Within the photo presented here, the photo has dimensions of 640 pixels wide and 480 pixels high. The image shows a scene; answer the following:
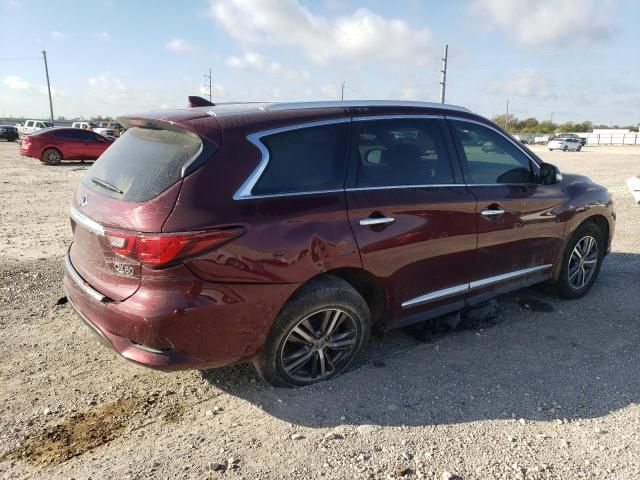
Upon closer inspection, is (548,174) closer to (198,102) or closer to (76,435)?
(198,102)

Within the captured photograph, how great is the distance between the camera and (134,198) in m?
2.85

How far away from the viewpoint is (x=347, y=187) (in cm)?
328

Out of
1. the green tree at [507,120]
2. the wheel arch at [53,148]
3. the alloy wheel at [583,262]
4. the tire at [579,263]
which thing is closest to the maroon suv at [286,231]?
the tire at [579,263]

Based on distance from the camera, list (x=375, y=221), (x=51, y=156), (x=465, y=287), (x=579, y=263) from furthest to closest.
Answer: (x=51, y=156) < (x=579, y=263) < (x=465, y=287) < (x=375, y=221)

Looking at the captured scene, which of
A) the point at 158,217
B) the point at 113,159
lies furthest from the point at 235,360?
the point at 113,159

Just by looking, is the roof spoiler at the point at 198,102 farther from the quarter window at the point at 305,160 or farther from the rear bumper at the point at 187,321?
the rear bumper at the point at 187,321

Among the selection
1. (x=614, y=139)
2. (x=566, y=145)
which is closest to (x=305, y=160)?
(x=566, y=145)

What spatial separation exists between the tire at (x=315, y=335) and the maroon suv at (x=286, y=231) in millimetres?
Result: 10

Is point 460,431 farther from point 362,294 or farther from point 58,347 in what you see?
point 58,347

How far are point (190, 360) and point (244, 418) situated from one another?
0.54 meters

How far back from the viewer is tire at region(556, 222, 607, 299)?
4.93 m

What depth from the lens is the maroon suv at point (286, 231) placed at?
2.75m

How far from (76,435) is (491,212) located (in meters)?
3.29

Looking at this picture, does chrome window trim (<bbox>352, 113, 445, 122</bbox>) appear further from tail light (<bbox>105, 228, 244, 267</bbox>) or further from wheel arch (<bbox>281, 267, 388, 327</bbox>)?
tail light (<bbox>105, 228, 244, 267</bbox>)
